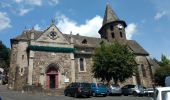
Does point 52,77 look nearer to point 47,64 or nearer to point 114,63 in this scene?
point 47,64

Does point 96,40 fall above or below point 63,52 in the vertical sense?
above

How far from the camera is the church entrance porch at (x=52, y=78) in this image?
34750 mm

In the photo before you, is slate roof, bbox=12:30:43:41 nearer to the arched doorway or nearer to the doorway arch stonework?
the doorway arch stonework

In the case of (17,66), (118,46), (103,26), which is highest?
(103,26)

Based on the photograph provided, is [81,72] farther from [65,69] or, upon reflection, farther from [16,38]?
[16,38]

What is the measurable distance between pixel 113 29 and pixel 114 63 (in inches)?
718

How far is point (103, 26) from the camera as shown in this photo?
50.9m

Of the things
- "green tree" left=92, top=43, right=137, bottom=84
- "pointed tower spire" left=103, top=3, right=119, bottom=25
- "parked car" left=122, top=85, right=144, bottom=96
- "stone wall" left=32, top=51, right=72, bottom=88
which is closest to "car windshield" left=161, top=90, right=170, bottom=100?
"parked car" left=122, top=85, right=144, bottom=96

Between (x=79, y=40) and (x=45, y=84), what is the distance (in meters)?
12.1

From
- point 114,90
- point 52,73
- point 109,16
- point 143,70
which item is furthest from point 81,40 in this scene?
point 114,90

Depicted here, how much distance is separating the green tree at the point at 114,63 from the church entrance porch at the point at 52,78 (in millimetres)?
6054

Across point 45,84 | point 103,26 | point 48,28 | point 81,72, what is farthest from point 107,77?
point 103,26

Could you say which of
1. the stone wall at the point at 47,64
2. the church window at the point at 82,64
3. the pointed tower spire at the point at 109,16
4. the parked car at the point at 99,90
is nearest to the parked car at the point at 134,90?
the parked car at the point at 99,90

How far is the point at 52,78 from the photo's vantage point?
3522 cm
